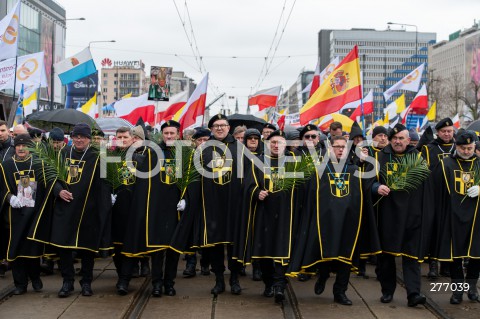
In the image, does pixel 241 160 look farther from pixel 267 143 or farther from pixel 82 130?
pixel 82 130

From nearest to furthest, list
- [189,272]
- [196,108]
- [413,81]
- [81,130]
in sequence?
1. [81,130]
2. [189,272]
3. [196,108]
4. [413,81]

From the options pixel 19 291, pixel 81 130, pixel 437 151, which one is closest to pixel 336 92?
pixel 437 151

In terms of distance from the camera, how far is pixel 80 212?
8812 millimetres

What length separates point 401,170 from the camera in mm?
8422

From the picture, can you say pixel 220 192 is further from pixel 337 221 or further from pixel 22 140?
pixel 22 140

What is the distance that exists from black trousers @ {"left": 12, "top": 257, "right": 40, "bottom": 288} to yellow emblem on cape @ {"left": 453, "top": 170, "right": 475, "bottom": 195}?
491 cm

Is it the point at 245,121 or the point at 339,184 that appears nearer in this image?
the point at 339,184

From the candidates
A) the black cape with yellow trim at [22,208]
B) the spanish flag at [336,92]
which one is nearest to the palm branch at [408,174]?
the black cape with yellow trim at [22,208]

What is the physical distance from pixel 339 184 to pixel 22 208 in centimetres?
367

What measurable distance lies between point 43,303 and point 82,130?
1975mm

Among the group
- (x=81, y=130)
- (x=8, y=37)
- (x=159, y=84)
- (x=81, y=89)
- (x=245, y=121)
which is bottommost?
(x=81, y=130)

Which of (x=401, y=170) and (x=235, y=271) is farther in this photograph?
(x=235, y=271)

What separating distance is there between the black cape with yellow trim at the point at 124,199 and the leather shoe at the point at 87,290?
63cm

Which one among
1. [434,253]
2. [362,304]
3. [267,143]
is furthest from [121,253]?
[434,253]
